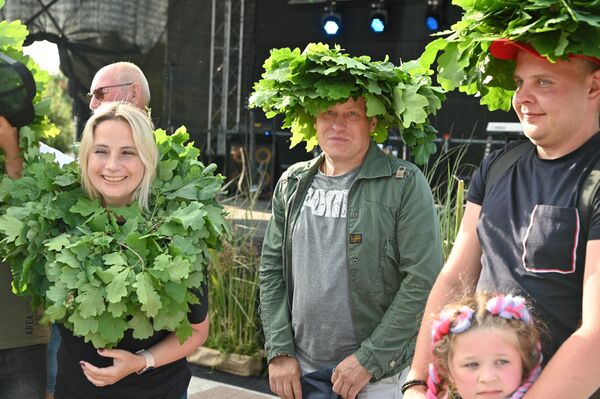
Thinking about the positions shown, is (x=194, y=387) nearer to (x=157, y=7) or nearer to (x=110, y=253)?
(x=110, y=253)

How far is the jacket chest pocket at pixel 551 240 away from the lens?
1.65m

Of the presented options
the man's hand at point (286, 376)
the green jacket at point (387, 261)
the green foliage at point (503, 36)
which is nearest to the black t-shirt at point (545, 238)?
the green foliage at point (503, 36)

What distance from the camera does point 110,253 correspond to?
2227 millimetres

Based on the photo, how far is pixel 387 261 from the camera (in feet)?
8.64

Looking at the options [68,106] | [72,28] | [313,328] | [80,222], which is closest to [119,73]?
[80,222]

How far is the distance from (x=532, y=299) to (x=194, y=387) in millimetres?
3430

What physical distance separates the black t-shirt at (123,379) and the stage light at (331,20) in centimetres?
1212

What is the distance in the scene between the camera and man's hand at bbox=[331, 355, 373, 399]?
8.34 feet

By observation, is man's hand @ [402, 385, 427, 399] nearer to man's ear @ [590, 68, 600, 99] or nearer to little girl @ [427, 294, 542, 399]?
little girl @ [427, 294, 542, 399]

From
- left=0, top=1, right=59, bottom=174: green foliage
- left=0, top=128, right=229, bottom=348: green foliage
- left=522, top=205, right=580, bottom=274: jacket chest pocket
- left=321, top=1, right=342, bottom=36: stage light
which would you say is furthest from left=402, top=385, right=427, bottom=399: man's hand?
left=321, top=1, right=342, bottom=36: stage light

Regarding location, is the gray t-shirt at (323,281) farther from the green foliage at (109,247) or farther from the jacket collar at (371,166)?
the green foliage at (109,247)

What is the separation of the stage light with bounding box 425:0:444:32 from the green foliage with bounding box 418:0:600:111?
1106 centimetres

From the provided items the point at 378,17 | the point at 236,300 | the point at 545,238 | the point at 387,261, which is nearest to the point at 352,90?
the point at 387,261

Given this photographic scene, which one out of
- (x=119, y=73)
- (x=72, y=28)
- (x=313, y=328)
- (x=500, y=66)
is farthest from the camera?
(x=72, y=28)
